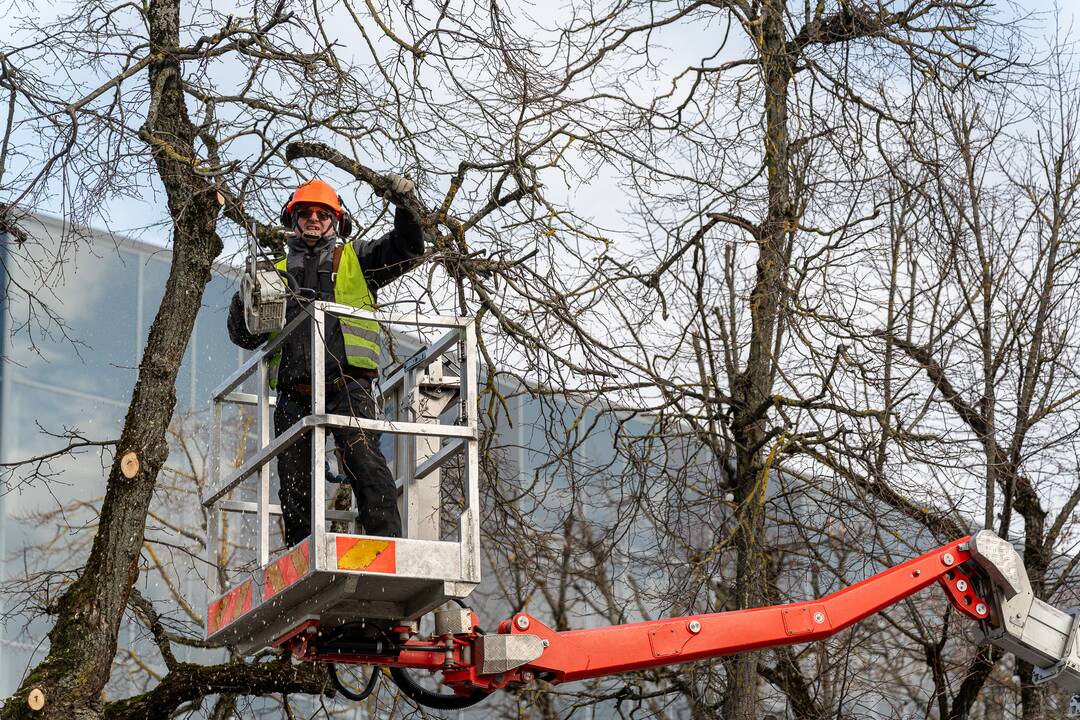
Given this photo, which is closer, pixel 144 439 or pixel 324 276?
pixel 324 276

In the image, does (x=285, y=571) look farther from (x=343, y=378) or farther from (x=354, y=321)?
(x=354, y=321)

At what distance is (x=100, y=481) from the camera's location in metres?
19.6

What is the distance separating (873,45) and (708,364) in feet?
8.82

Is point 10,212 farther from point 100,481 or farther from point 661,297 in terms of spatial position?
point 100,481

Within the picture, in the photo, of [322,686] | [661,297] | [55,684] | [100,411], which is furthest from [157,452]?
[100,411]

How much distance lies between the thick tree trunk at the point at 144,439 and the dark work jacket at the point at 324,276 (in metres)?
0.54

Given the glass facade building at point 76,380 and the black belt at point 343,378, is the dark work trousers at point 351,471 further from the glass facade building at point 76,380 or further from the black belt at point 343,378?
the glass facade building at point 76,380

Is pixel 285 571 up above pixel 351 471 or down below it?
below

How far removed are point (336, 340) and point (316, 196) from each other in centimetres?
81

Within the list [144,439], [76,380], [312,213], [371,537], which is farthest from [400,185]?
[76,380]

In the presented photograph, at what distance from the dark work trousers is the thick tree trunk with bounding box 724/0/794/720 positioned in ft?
12.2

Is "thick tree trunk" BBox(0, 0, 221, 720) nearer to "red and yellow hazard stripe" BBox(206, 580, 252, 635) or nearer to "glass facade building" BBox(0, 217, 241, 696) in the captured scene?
"red and yellow hazard stripe" BBox(206, 580, 252, 635)

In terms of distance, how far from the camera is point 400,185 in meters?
6.29

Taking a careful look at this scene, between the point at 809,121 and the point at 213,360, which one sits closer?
the point at 809,121
